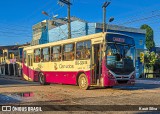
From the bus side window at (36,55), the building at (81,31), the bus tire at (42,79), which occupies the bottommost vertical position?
the bus tire at (42,79)

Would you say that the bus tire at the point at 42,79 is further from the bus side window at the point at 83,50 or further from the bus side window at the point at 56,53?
the bus side window at the point at 83,50

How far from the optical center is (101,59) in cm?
1706

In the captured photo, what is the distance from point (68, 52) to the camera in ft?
65.0

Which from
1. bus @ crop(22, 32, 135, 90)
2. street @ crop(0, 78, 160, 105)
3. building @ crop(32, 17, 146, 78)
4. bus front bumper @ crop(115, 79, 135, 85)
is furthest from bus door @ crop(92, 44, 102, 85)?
building @ crop(32, 17, 146, 78)

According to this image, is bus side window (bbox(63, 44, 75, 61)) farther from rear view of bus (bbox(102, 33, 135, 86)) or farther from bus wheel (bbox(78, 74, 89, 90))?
rear view of bus (bbox(102, 33, 135, 86))

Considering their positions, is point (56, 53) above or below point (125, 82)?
above

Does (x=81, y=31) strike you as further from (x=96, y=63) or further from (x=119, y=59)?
(x=119, y=59)

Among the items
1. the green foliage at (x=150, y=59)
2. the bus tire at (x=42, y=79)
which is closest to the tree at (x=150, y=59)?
the green foliage at (x=150, y=59)

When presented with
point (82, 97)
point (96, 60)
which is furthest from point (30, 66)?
point (82, 97)

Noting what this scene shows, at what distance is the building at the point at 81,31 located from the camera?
141 ft

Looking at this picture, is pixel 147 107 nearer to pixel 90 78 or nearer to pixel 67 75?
pixel 90 78

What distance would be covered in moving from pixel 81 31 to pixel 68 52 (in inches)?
946

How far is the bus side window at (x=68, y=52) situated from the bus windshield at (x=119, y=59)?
3.05 meters

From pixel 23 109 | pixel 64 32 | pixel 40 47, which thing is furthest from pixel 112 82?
pixel 64 32
